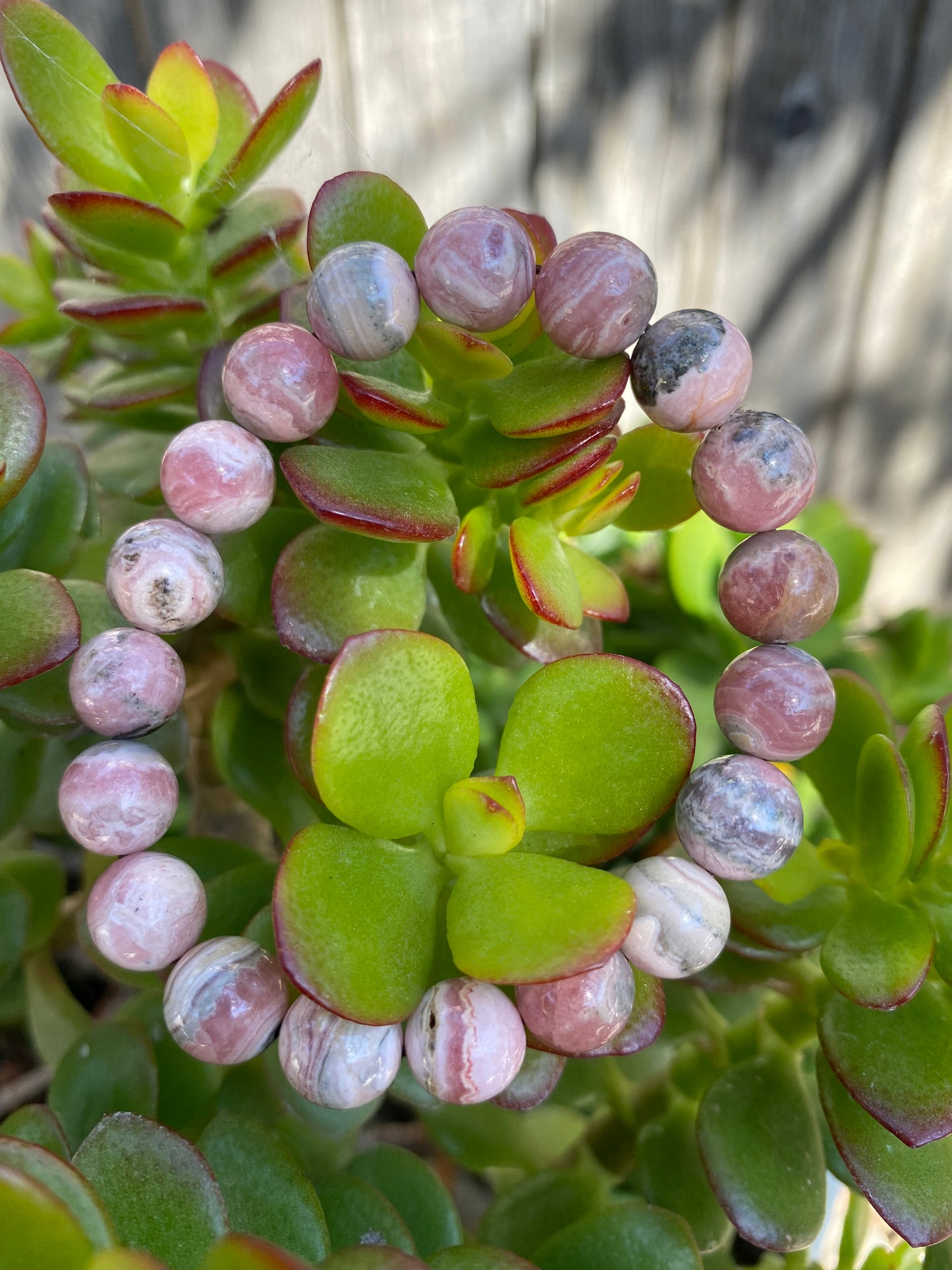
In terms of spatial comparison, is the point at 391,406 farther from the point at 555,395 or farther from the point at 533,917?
the point at 533,917

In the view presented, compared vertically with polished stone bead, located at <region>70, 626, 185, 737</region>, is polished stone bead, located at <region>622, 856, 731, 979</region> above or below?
below

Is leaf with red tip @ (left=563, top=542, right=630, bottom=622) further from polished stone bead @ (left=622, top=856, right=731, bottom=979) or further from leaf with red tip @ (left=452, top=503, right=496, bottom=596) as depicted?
polished stone bead @ (left=622, top=856, right=731, bottom=979)

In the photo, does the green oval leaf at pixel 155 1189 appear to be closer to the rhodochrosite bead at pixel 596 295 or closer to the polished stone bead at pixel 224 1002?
the polished stone bead at pixel 224 1002

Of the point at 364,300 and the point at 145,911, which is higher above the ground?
the point at 364,300

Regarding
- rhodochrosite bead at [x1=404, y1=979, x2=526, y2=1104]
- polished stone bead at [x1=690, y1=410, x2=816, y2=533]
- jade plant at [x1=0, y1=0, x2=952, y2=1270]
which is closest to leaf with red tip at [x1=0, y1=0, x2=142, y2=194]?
jade plant at [x1=0, y1=0, x2=952, y2=1270]

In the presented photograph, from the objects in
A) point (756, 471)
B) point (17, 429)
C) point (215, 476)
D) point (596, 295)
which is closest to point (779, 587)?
point (756, 471)

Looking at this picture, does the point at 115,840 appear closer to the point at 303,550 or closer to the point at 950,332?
the point at 303,550

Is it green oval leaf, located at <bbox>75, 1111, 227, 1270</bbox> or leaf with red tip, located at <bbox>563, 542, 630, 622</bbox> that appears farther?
leaf with red tip, located at <bbox>563, 542, 630, 622</bbox>
